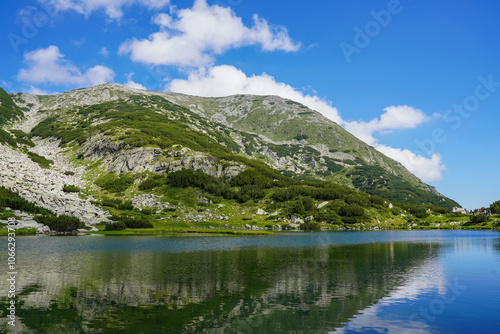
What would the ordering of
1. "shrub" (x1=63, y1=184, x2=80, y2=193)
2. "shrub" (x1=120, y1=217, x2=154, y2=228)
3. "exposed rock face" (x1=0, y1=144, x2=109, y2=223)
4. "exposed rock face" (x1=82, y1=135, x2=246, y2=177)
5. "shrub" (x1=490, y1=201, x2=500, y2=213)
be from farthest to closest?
1. "exposed rock face" (x1=82, y1=135, x2=246, y2=177)
2. "shrub" (x1=490, y1=201, x2=500, y2=213)
3. "shrub" (x1=63, y1=184, x2=80, y2=193)
4. "shrub" (x1=120, y1=217, x2=154, y2=228)
5. "exposed rock face" (x1=0, y1=144, x2=109, y2=223)

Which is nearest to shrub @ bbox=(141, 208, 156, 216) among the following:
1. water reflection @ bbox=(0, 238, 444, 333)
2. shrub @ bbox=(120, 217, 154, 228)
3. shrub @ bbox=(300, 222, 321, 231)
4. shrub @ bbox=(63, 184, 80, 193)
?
shrub @ bbox=(120, 217, 154, 228)

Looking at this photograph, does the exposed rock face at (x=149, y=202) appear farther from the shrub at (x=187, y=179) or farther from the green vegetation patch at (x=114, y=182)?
the shrub at (x=187, y=179)

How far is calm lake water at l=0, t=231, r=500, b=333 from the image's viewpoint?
18.9 m

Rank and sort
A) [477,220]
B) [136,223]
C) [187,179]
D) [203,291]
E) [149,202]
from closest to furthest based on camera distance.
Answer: [203,291], [136,223], [149,202], [477,220], [187,179]

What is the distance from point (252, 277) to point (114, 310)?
1504 centimetres

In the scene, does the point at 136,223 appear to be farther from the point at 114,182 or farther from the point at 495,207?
the point at 495,207

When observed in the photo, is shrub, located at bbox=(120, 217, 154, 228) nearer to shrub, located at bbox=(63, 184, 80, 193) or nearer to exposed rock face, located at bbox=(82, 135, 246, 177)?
shrub, located at bbox=(63, 184, 80, 193)

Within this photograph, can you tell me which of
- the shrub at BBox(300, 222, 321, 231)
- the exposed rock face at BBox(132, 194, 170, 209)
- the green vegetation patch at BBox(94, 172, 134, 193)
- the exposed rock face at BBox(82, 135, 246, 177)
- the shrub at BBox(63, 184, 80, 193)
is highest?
the exposed rock face at BBox(82, 135, 246, 177)

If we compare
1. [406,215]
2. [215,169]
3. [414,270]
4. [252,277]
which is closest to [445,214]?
[406,215]

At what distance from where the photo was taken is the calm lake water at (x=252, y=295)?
18859 millimetres

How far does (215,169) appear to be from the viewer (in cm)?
17900

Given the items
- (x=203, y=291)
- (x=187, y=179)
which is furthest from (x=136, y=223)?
(x=203, y=291)

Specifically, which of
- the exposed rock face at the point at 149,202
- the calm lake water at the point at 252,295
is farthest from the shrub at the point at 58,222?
the exposed rock face at the point at 149,202

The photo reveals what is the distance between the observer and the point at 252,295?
26016 mm
